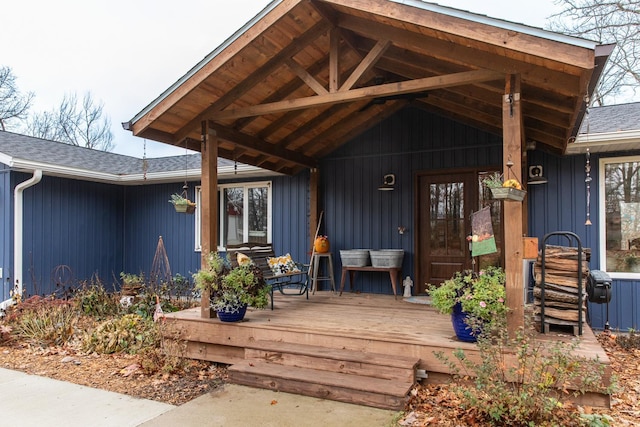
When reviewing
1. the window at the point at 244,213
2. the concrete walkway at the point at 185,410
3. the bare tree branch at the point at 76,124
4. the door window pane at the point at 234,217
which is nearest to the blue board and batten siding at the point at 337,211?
the window at the point at 244,213

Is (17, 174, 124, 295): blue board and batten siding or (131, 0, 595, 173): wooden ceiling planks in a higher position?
(131, 0, 595, 173): wooden ceiling planks

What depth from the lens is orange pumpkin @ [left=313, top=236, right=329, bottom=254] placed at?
Answer: 673 centimetres

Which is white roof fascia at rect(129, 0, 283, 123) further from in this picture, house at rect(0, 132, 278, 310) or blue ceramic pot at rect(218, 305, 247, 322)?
house at rect(0, 132, 278, 310)

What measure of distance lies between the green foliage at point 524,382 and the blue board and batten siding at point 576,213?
8.56 feet

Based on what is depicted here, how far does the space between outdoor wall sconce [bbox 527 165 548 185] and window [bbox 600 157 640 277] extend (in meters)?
0.70

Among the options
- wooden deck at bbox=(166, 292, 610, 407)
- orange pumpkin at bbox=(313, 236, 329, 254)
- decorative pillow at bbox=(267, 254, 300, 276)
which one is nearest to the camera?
wooden deck at bbox=(166, 292, 610, 407)

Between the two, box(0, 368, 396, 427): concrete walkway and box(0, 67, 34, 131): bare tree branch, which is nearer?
box(0, 368, 396, 427): concrete walkway

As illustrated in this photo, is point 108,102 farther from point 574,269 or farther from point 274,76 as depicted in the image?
point 574,269

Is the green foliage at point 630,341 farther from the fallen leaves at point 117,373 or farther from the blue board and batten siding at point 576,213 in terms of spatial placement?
the fallen leaves at point 117,373

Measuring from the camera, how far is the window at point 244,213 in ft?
26.2

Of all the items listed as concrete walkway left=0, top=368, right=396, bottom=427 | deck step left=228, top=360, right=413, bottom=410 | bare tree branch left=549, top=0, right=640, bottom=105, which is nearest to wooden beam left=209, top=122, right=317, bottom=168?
deck step left=228, top=360, right=413, bottom=410

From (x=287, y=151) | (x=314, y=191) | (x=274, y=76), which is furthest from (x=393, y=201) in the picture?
(x=274, y=76)

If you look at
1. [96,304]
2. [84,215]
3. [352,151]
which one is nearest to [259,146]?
[352,151]

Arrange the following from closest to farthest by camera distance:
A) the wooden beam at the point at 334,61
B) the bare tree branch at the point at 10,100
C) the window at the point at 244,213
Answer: the wooden beam at the point at 334,61 → the window at the point at 244,213 → the bare tree branch at the point at 10,100
